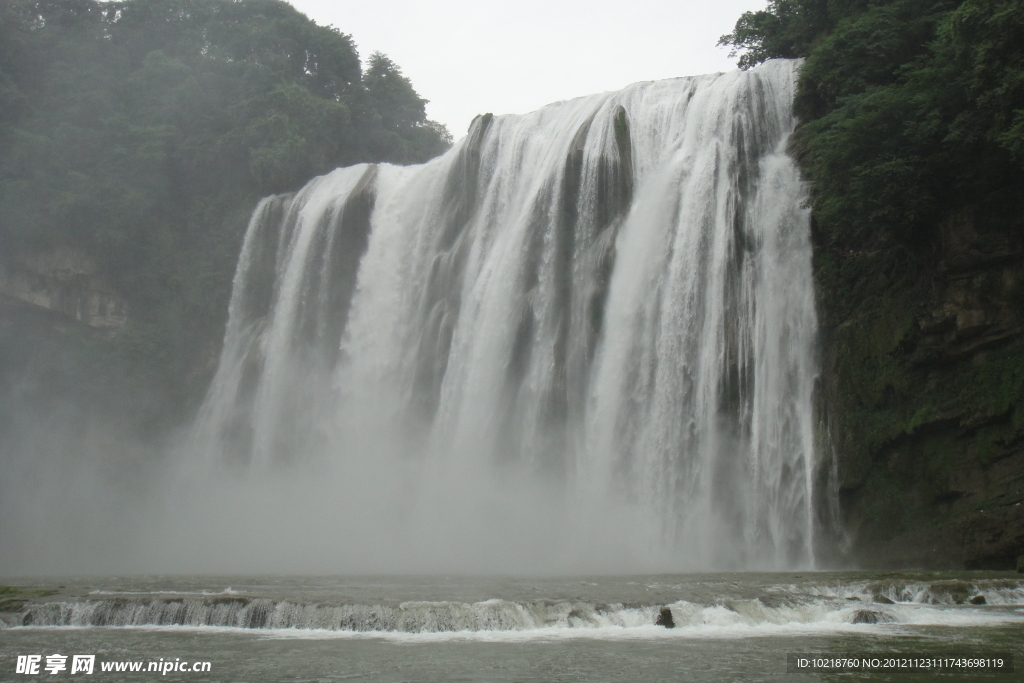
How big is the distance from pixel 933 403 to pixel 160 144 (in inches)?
1397

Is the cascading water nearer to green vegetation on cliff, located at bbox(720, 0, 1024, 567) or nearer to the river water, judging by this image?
green vegetation on cliff, located at bbox(720, 0, 1024, 567)

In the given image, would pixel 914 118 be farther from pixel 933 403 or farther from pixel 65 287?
pixel 65 287

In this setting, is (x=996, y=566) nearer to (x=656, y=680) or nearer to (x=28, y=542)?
(x=656, y=680)

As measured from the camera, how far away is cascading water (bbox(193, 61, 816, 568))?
22562 millimetres

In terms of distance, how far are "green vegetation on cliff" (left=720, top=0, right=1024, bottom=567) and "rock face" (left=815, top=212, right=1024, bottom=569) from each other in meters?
0.03

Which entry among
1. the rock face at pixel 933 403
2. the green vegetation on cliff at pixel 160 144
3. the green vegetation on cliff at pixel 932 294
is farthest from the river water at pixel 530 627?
the green vegetation on cliff at pixel 160 144

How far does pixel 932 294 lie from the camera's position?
20906 mm

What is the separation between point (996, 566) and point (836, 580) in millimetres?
4948

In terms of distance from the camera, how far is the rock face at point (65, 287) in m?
39.2

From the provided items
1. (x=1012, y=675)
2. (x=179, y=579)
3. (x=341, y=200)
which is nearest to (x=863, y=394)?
(x=1012, y=675)

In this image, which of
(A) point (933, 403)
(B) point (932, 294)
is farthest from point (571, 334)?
(A) point (933, 403)

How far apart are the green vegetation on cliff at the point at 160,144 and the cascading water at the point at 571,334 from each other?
4.57m

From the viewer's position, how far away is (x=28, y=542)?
37.0 metres

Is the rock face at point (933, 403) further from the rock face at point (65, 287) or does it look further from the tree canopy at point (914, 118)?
the rock face at point (65, 287)
